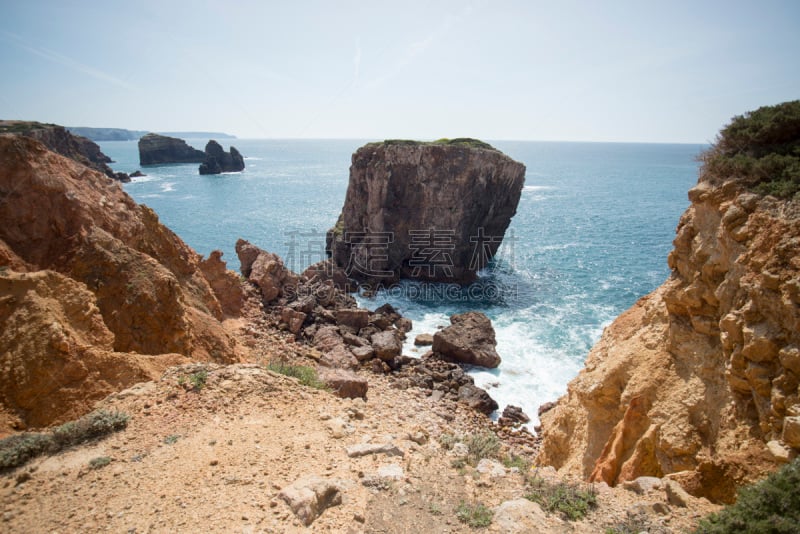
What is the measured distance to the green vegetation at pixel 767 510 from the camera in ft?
17.3

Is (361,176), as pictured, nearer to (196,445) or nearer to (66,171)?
(66,171)

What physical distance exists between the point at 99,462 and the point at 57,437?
1.32 metres

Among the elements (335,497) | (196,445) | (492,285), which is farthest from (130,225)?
(492,285)

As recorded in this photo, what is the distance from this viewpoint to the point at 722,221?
886cm

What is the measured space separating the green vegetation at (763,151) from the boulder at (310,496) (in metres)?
10.5

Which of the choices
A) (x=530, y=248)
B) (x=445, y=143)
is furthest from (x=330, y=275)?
(x=530, y=248)

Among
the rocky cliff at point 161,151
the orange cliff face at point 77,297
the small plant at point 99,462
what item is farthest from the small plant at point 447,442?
the rocky cliff at point 161,151

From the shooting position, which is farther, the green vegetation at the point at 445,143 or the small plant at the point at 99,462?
the green vegetation at the point at 445,143

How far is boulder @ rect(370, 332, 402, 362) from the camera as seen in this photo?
25.4 meters

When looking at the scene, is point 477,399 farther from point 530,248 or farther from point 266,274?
point 530,248

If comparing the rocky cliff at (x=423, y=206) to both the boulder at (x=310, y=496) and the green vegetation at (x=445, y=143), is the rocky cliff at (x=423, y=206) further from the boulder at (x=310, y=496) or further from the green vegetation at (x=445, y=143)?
the boulder at (x=310, y=496)

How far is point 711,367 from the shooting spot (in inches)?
348

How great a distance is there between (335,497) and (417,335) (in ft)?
77.5

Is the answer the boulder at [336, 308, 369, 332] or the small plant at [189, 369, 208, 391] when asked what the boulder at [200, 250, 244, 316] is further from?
the small plant at [189, 369, 208, 391]
